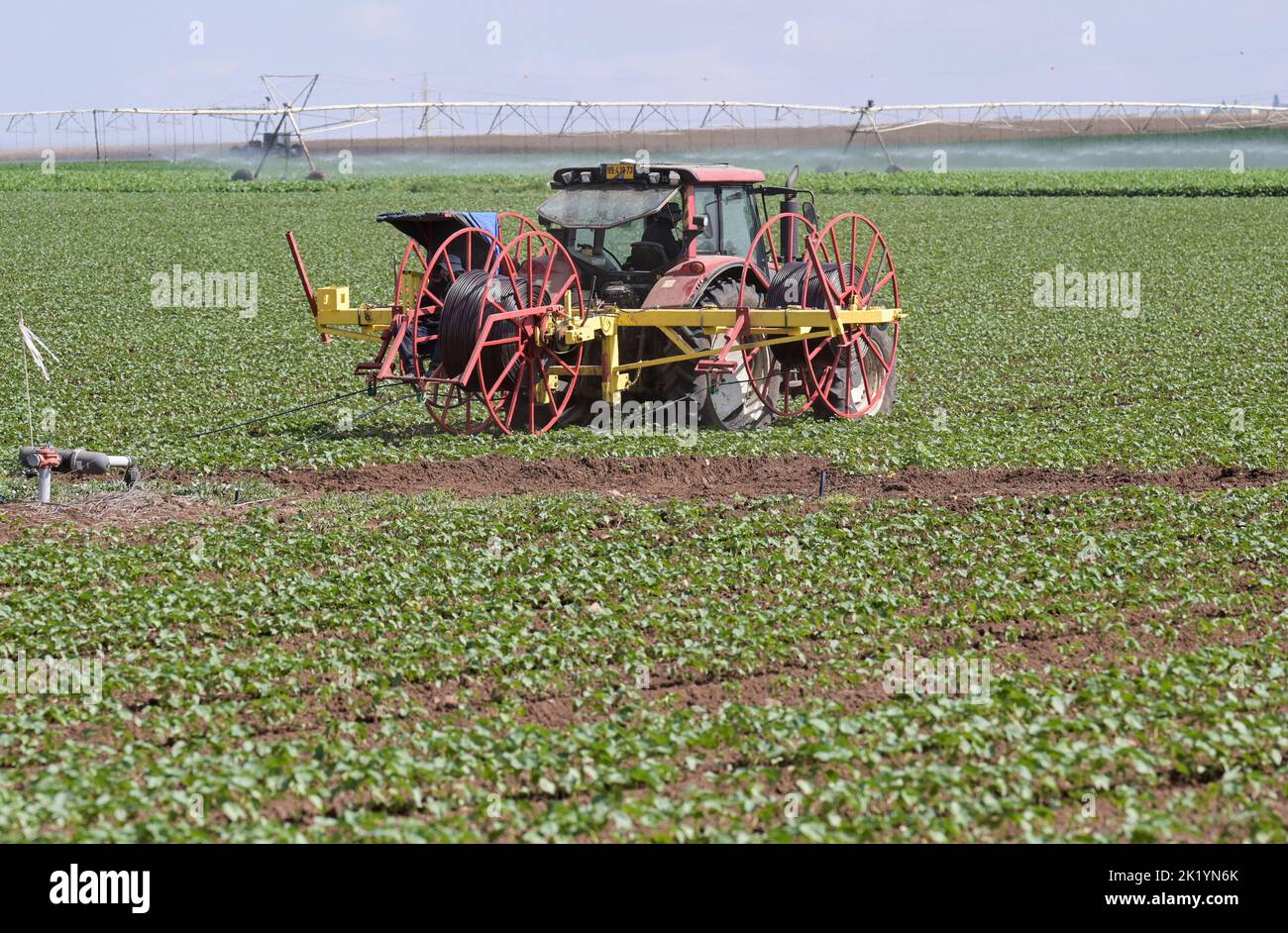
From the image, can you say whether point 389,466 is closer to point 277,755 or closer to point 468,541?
point 468,541

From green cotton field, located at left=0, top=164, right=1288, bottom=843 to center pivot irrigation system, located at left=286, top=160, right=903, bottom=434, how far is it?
2.25ft

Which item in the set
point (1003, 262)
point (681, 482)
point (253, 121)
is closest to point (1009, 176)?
point (1003, 262)

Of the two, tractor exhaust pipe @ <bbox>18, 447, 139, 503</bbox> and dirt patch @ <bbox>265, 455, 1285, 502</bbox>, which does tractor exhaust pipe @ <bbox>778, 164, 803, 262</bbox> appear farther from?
tractor exhaust pipe @ <bbox>18, 447, 139, 503</bbox>

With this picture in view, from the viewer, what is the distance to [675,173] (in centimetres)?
1520

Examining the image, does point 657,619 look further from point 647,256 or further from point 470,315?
point 647,256

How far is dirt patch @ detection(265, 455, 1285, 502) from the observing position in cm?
1280

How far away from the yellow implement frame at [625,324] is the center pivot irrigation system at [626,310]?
0.06 feet

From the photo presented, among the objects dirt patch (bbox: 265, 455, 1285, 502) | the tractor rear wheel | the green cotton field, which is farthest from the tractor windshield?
dirt patch (bbox: 265, 455, 1285, 502)

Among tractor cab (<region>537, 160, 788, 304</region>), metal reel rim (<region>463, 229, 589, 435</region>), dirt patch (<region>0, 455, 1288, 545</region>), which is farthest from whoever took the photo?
tractor cab (<region>537, 160, 788, 304</region>)

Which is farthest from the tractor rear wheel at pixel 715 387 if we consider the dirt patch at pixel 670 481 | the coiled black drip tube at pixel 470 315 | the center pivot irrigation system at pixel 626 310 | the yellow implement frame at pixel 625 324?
the coiled black drip tube at pixel 470 315

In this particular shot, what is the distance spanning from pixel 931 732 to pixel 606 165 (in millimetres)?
9788

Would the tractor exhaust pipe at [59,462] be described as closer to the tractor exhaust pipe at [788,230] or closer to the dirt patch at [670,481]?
the dirt patch at [670,481]

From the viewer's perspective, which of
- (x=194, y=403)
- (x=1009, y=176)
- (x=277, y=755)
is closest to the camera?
(x=277, y=755)

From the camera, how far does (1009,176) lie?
200 feet
